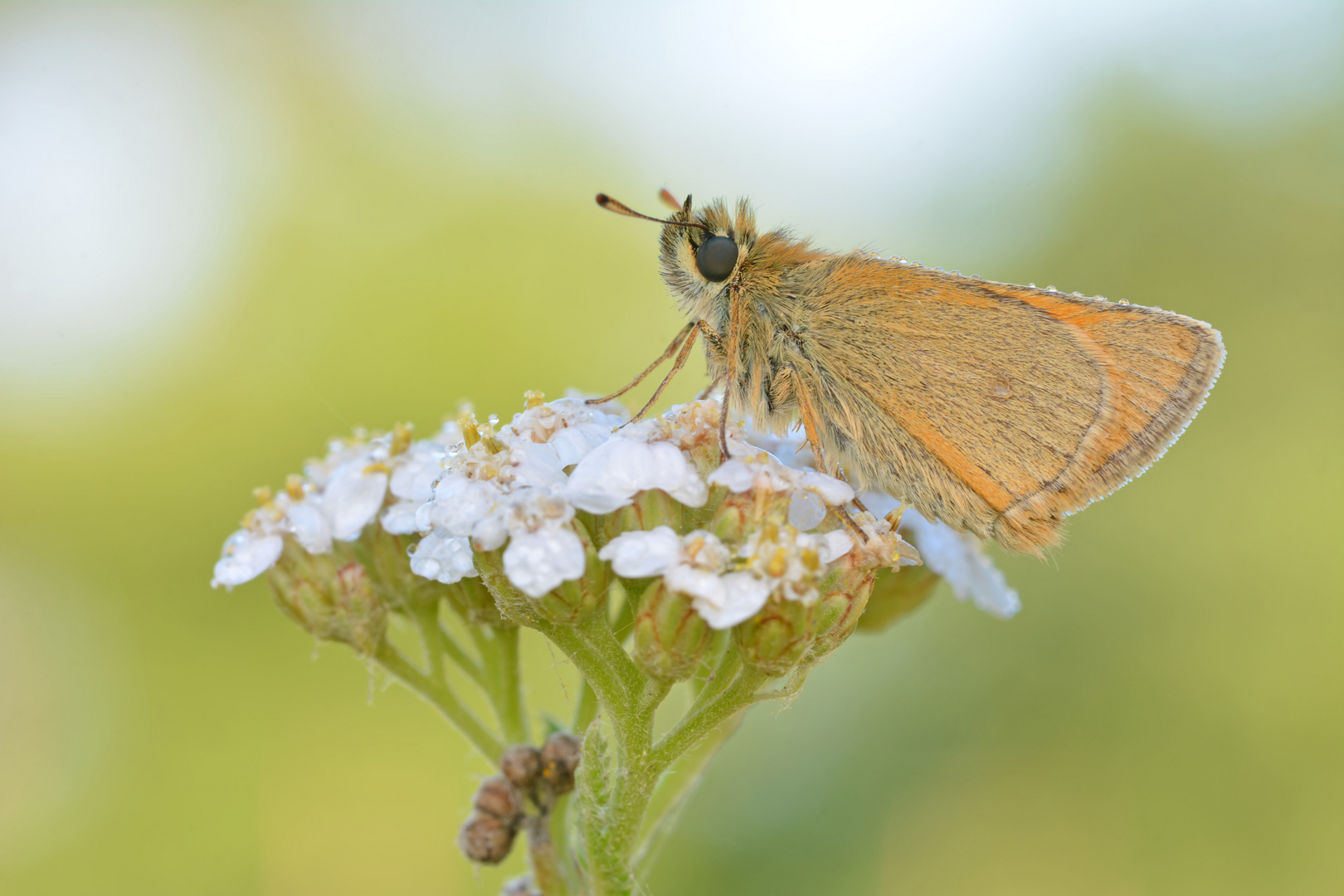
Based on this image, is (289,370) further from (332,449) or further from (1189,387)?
(1189,387)

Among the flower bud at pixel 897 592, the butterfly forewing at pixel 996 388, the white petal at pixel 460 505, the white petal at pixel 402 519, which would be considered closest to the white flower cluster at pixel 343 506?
the white petal at pixel 402 519

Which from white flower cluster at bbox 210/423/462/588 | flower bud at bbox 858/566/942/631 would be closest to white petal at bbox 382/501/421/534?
white flower cluster at bbox 210/423/462/588

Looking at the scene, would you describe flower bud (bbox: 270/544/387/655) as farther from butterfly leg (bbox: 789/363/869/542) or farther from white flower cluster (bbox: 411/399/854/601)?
butterfly leg (bbox: 789/363/869/542)

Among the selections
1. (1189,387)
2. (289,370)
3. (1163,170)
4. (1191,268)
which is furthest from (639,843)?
(1163,170)

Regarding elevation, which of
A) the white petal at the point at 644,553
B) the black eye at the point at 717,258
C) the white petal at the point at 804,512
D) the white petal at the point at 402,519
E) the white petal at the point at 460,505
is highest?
the black eye at the point at 717,258

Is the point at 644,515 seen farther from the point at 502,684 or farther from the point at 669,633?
the point at 502,684

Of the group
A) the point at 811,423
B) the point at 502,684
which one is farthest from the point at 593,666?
the point at 811,423

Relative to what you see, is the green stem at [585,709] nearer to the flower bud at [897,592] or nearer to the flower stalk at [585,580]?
the flower stalk at [585,580]
